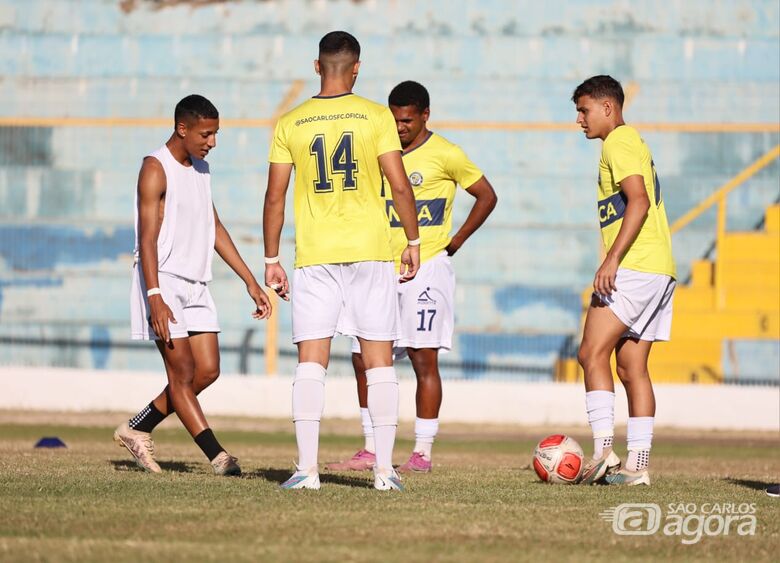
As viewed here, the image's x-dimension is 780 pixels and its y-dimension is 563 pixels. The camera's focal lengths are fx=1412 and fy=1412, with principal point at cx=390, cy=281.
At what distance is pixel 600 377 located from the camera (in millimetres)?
7754

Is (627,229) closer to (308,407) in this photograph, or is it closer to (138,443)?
(308,407)

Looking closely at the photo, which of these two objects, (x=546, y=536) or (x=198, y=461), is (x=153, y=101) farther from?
(x=546, y=536)

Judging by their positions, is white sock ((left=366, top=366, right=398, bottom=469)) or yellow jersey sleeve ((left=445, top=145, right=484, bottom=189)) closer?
white sock ((left=366, top=366, right=398, bottom=469))

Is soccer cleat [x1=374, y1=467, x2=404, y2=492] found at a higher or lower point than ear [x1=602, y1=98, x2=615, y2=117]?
lower

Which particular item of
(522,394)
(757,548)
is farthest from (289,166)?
(522,394)

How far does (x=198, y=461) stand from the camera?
945 centimetres

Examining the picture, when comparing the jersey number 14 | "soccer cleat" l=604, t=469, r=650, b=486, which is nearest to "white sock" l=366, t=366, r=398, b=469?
the jersey number 14

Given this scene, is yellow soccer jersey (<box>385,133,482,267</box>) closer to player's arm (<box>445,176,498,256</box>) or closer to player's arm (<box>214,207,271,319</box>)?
player's arm (<box>445,176,498,256</box>)

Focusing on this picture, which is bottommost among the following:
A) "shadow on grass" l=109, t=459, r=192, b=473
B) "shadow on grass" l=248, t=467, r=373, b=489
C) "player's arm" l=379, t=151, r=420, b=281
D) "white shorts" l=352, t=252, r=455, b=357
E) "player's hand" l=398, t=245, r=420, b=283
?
"shadow on grass" l=109, t=459, r=192, b=473

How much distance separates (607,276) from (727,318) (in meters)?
10.2

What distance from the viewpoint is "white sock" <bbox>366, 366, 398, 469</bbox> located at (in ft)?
21.9

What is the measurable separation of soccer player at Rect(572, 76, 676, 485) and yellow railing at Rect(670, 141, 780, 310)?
9912 mm

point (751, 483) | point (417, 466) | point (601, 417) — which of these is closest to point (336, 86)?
point (601, 417)

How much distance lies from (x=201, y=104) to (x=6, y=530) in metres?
3.40
